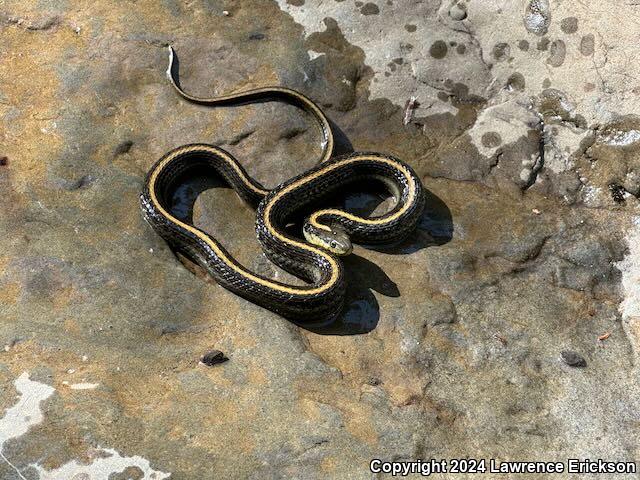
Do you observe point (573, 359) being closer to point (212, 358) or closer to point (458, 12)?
point (212, 358)

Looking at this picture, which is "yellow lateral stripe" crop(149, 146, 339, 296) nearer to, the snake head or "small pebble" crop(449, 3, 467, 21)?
the snake head

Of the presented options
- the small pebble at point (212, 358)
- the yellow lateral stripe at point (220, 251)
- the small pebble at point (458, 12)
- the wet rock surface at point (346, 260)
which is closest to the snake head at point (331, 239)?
the yellow lateral stripe at point (220, 251)

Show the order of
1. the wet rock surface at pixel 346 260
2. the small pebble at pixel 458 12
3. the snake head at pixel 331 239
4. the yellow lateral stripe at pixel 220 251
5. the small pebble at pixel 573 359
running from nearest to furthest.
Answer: the wet rock surface at pixel 346 260, the small pebble at pixel 573 359, the yellow lateral stripe at pixel 220 251, the snake head at pixel 331 239, the small pebble at pixel 458 12

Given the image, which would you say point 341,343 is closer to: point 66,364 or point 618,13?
point 66,364

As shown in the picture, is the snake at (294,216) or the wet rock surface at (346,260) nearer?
the wet rock surface at (346,260)

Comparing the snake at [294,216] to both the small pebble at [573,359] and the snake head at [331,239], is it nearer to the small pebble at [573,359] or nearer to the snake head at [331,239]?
the snake head at [331,239]

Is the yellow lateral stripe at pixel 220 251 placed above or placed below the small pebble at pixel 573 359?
above

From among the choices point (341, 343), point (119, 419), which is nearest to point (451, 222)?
point (341, 343)

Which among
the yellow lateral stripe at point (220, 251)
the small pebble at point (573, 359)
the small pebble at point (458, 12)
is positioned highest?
the small pebble at point (458, 12)
